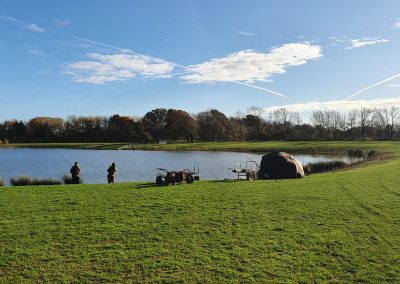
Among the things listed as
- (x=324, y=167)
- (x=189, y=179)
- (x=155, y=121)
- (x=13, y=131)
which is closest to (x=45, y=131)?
(x=13, y=131)

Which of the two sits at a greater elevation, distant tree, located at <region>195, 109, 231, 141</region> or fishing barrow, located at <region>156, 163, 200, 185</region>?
distant tree, located at <region>195, 109, 231, 141</region>

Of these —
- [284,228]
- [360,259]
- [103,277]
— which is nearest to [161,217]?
[284,228]

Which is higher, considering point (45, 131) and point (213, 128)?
point (45, 131)

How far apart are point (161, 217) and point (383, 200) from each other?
935 cm

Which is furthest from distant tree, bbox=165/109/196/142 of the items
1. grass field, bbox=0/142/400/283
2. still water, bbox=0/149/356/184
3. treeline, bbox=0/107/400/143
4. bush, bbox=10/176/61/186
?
grass field, bbox=0/142/400/283

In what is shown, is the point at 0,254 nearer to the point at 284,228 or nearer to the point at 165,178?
the point at 284,228

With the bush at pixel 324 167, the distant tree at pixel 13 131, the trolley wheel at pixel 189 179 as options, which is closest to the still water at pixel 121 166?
the bush at pixel 324 167

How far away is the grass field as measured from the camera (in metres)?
9.06

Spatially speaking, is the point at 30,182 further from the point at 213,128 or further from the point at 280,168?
the point at 213,128

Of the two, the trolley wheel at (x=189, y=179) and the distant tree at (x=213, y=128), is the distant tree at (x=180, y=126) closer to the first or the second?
the distant tree at (x=213, y=128)

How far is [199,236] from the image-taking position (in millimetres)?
11531

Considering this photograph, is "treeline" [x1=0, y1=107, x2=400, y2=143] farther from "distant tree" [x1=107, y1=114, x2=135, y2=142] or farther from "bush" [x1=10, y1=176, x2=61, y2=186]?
"bush" [x1=10, y1=176, x2=61, y2=186]

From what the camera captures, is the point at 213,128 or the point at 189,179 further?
the point at 213,128

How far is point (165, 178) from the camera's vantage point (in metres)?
21.7
